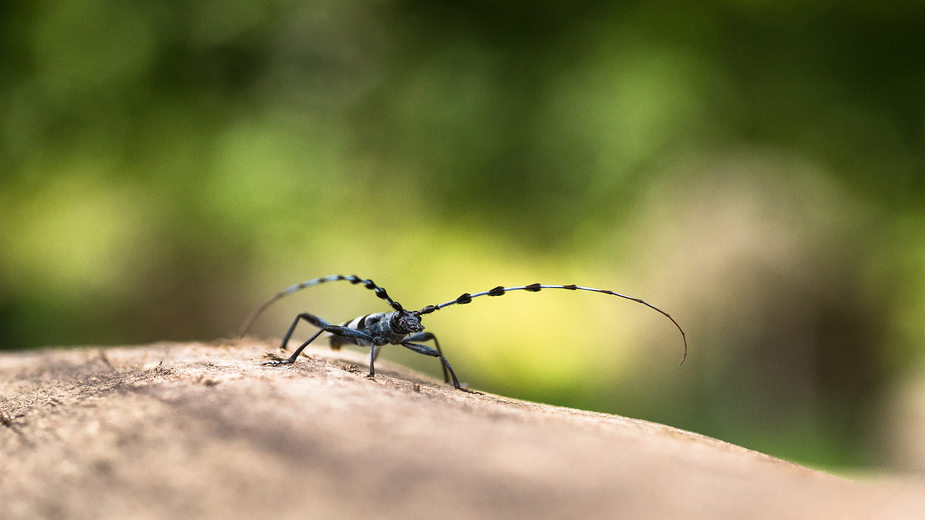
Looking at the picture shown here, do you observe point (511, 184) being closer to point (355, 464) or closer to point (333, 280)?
point (333, 280)

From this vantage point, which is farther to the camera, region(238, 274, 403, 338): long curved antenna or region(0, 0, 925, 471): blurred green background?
region(0, 0, 925, 471): blurred green background

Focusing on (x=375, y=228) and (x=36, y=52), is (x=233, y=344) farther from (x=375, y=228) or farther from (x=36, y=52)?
(x=36, y=52)

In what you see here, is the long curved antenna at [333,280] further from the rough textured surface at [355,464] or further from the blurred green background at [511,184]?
the blurred green background at [511,184]

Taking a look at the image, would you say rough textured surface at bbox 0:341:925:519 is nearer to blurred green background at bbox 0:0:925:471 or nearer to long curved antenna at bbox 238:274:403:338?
long curved antenna at bbox 238:274:403:338

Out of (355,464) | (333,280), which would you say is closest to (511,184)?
(333,280)

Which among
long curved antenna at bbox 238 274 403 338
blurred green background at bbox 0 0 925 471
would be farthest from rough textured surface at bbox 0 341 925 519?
blurred green background at bbox 0 0 925 471

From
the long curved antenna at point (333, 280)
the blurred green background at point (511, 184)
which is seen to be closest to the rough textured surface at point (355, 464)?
the long curved antenna at point (333, 280)
